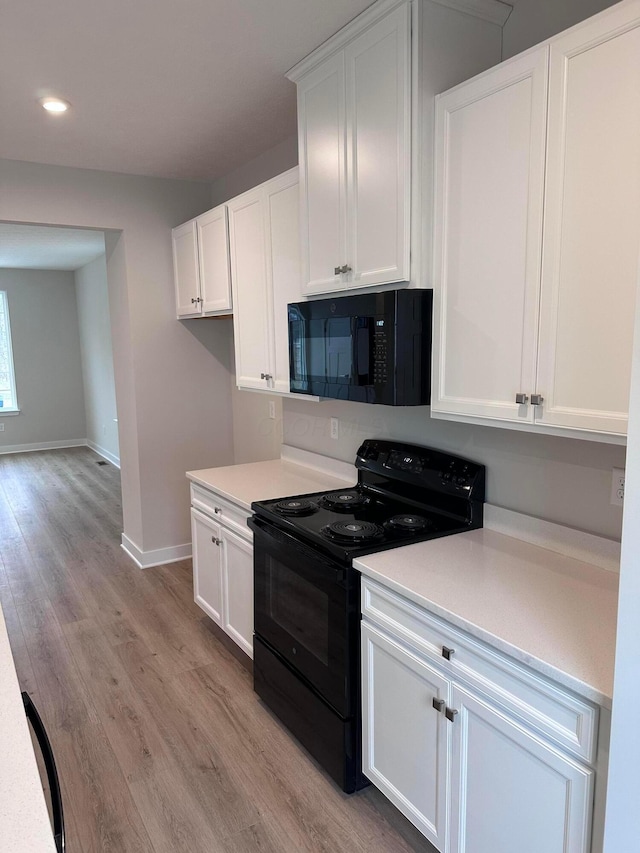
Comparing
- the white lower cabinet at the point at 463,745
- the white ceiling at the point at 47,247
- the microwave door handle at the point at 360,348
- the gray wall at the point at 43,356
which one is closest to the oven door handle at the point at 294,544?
the white lower cabinet at the point at 463,745

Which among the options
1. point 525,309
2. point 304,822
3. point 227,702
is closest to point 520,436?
point 525,309

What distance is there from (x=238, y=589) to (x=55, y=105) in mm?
2334

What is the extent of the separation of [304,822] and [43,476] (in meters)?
6.25

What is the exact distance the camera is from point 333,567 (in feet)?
A: 6.37

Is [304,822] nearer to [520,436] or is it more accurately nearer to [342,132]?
[520,436]

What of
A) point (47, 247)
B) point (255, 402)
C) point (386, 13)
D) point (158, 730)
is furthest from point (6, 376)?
point (386, 13)

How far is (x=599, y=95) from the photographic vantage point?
1392mm

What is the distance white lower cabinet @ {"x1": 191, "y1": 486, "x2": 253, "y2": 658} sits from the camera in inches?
106

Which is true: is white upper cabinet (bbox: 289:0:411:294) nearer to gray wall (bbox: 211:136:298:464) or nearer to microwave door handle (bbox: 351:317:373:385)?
microwave door handle (bbox: 351:317:373:385)

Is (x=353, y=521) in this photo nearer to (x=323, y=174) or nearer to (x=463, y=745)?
(x=463, y=745)

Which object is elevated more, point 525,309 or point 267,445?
point 525,309

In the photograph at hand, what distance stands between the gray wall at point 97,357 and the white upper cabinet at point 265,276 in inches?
183

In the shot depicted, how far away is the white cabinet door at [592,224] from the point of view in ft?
4.42

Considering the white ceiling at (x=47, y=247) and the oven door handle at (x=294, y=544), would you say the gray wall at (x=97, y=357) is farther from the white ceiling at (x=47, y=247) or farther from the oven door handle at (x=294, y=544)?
the oven door handle at (x=294, y=544)
